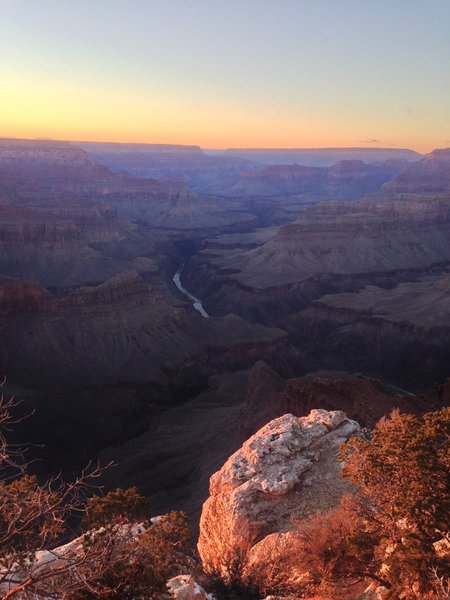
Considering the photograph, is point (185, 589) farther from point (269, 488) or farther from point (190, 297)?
point (190, 297)

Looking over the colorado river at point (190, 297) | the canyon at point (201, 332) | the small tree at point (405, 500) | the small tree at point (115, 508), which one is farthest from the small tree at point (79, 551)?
the colorado river at point (190, 297)

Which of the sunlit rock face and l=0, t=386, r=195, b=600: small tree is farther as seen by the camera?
the sunlit rock face

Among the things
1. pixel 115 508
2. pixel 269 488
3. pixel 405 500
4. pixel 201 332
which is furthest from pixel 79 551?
pixel 201 332

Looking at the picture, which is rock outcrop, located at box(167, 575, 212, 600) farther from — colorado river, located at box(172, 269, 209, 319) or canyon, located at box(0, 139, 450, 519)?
colorado river, located at box(172, 269, 209, 319)

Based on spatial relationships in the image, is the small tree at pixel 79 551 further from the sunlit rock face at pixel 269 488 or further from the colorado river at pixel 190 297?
the colorado river at pixel 190 297

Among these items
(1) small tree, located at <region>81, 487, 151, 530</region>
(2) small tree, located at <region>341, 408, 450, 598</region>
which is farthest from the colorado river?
(2) small tree, located at <region>341, 408, 450, 598</region>

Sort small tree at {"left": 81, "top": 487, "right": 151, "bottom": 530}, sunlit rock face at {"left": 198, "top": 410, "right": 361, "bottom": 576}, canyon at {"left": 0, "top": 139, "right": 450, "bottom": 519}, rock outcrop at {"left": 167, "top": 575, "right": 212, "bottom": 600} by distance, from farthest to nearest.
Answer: canyon at {"left": 0, "top": 139, "right": 450, "bottom": 519}
small tree at {"left": 81, "top": 487, "right": 151, "bottom": 530}
sunlit rock face at {"left": 198, "top": 410, "right": 361, "bottom": 576}
rock outcrop at {"left": 167, "top": 575, "right": 212, "bottom": 600}

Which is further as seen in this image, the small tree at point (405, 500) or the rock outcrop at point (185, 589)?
the rock outcrop at point (185, 589)
